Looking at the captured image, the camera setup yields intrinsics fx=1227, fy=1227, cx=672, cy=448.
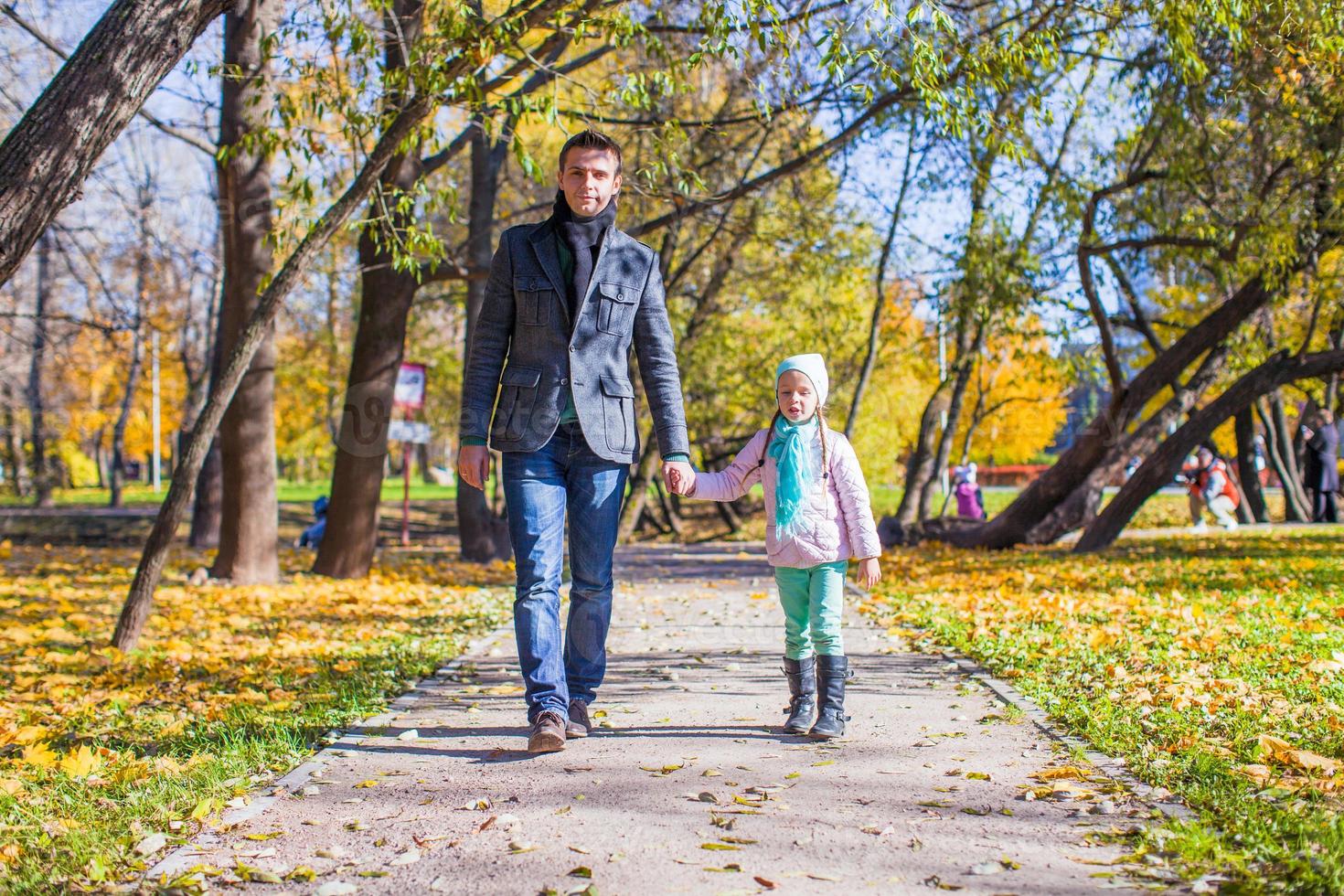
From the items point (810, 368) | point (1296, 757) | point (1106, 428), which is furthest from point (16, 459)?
point (1296, 757)

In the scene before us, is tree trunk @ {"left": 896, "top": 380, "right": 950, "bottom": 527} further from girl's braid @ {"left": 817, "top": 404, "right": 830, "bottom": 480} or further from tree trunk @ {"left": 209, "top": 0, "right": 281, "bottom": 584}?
girl's braid @ {"left": 817, "top": 404, "right": 830, "bottom": 480}

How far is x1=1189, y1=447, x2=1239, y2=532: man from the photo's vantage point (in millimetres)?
20422

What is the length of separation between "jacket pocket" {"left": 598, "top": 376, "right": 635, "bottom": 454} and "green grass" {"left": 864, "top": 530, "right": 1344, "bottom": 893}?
6.87 feet

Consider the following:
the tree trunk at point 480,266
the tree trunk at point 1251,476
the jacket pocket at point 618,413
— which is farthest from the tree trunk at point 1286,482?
the jacket pocket at point 618,413

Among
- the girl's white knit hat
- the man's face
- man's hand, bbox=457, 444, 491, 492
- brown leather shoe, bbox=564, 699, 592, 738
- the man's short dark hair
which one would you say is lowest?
brown leather shoe, bbox=564, 699, 592, 738

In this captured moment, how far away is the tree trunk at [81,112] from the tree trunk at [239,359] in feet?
6.88

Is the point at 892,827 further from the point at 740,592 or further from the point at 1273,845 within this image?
the point at 740,592

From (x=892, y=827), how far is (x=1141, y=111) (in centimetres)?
1108

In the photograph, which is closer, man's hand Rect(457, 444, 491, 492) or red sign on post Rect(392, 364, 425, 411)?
man's hand Rect(457, 444, 491, 492)

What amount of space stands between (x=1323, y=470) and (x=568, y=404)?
2153 cm

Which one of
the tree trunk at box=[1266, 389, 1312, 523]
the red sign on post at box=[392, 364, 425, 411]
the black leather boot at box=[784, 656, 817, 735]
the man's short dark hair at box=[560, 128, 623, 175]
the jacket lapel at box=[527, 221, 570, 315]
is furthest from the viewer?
the tree trunk at box=[1266, 389, 1312, 523]

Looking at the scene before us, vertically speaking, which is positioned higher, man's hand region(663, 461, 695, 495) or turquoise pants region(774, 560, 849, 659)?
man's hand region(663, 461, 695, 495)

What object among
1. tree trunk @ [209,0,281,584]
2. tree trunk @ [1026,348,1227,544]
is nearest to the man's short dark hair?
tree trunk @ [209,0,281,584]

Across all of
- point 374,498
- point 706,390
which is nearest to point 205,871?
point 374,498
